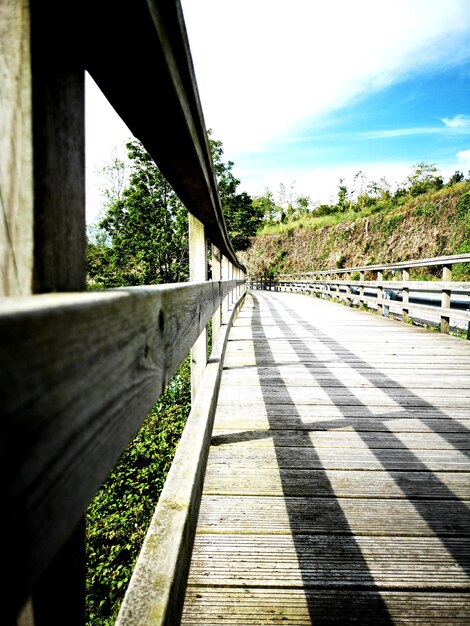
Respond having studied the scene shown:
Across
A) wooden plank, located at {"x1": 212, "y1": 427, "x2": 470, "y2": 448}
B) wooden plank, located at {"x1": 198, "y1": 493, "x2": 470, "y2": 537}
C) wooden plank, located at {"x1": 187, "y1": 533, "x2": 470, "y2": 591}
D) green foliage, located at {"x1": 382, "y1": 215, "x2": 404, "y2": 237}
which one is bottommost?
wooden plank, located at {"x1": 187, "y1": 533, "x2": 470, "y2": 591}

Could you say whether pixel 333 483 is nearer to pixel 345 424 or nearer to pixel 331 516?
pixel 331 516

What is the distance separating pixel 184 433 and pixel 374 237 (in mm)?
28317

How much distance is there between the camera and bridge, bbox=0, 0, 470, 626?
0.29 metres

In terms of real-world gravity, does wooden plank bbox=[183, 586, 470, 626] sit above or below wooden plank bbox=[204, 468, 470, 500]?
below

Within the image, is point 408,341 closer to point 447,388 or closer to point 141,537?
point 447,388

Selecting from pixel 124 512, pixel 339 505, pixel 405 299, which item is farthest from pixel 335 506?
pixel 405 299

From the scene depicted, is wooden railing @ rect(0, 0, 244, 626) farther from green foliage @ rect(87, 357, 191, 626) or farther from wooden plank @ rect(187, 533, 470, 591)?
green foliage @ rect(87, 357, 191, 626)

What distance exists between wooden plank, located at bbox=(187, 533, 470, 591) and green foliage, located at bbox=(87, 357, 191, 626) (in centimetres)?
135

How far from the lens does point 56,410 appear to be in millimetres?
292

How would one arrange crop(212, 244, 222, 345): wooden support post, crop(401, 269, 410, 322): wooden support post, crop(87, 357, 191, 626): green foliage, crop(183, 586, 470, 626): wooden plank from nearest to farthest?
crop(183, 586, 470, 626): wooden plank → crop(87, 357, 191, 626): green foliage → crop(212, 244, 222, 345): wooden support post → crop(401, 269, 410, 322): wooden support post

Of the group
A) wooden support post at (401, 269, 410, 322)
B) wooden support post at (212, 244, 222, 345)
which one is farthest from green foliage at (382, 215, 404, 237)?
wooden support post at (212, 244, 222, 345)

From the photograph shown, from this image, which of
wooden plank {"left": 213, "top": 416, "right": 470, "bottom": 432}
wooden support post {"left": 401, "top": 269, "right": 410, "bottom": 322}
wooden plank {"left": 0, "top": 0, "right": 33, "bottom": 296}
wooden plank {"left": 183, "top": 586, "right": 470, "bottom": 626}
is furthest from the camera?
wooden support post {"left": 401, "top": 269, "right": 410, "bottom": 322}

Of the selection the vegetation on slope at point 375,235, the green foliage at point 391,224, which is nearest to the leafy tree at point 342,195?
→ the vegetation on slope at point 375,235

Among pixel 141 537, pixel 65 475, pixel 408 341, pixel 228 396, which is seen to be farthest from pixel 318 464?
pixel 408 341
